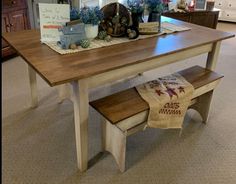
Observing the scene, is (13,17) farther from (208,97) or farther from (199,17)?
(199,17)

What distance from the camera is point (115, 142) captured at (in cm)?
164

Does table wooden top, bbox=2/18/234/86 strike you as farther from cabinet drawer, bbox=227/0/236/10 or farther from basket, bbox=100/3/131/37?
cabinet drawer, bbox=227/0/236/10

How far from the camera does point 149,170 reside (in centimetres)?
173

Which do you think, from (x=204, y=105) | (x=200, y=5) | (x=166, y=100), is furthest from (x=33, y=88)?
(x=200, y=5)

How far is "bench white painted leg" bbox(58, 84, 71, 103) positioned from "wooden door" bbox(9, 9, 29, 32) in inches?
51.5

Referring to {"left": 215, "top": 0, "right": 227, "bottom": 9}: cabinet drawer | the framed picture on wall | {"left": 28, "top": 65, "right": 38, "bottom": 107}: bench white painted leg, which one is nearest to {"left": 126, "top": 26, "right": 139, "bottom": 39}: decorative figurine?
{"left": 28, "top": 65, "right": 38, "bottom": 107}: bench white painted leg

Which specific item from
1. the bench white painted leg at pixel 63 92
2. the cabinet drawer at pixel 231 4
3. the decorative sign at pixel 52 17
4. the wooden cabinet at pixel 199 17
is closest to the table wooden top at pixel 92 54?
the decorative sign at pixel 52 17

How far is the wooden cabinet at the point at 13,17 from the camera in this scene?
297 centimetres

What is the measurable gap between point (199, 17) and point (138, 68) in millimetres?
2967

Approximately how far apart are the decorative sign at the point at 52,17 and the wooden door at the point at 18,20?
1669 mm

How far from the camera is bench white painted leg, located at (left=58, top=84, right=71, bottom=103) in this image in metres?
2.29

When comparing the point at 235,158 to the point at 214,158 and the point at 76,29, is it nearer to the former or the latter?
the point at 214,158

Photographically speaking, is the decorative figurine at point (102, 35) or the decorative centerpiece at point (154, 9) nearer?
the decorative figurine at point (102, 35)

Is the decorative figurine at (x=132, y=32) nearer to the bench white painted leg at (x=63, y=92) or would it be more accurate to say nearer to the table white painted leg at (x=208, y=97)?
the table white painted leg at (x=208, y=97)
